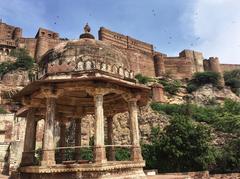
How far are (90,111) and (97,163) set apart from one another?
16.5 ft

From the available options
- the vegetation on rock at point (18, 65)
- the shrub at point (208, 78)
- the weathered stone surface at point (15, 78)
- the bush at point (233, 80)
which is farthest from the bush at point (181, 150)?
the bush at point (233, 80)

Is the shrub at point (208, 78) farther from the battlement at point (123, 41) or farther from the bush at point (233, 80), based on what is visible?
the battlement at point (123, 41)

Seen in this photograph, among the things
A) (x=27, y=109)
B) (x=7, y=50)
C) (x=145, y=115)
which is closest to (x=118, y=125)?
(x=145, y=115)

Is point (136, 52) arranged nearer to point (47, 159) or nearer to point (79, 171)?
point (47, 159)

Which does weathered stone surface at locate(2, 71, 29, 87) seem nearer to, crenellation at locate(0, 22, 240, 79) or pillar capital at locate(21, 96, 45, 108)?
crenellation at locate(0, 22, 240, 79)

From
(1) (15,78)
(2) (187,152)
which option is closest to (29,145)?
(2) (187,152)

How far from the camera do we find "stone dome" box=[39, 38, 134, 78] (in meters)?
9.04

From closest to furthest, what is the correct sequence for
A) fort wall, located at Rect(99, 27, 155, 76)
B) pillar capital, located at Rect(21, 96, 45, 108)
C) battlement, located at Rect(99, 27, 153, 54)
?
pillar capital, located at Rect(21, 96, 45, 108) < battlement, located at Rect(99, 27, 153, 54) < fort wall, located at Rect(99, 27, 155, 76)

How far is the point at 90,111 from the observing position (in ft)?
41.8

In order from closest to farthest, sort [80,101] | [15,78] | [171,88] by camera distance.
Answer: [80,101] → [15,78] → [171,88]

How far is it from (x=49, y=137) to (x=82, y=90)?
215 centimetres

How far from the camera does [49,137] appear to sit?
27.5 feet

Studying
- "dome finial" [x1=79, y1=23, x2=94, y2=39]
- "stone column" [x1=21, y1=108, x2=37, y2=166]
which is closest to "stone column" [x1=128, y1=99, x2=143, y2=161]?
"dome finial" [x1=79, y1=23, x2=94, y2=39]

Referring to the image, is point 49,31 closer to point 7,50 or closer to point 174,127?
point 7,50
